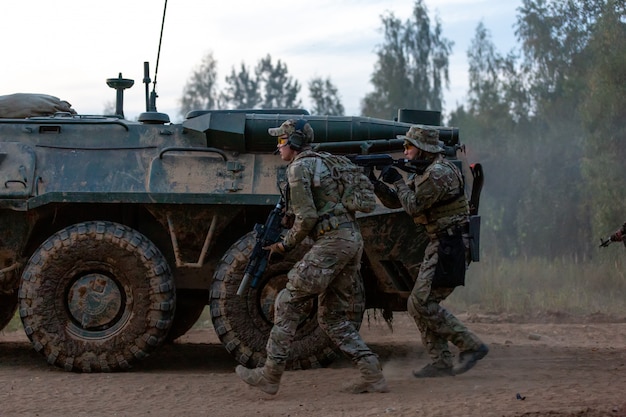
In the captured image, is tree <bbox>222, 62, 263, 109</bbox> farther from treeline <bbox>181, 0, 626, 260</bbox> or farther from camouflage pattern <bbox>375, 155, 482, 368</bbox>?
camouflage pattern <bbox>375, 155, 482, 368</bbox>

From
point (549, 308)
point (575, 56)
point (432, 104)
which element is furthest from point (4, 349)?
point (432, 104)

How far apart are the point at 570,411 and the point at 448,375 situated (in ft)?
5.52

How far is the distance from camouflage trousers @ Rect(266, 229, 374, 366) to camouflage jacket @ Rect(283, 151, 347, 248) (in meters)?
0.15

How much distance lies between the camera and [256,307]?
8.55 metres

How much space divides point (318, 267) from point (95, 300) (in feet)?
7.66

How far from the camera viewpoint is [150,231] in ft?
30.0

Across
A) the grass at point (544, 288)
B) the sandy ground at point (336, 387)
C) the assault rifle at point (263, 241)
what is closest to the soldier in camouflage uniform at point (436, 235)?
the sandy ground at point (336, 387)

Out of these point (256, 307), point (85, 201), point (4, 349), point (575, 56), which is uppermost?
point (575, 56)

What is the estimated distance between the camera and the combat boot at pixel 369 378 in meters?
7.27

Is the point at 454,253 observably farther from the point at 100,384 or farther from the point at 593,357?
the point at 100,384

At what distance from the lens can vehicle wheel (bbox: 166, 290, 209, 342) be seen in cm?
943

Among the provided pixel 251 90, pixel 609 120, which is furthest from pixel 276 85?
pixel 609 120

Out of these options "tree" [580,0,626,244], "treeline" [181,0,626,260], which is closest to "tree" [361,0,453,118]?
"treeline" [181,0,626,260]

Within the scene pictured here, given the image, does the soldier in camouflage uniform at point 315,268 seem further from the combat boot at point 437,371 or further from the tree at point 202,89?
the tree at point 202,89
